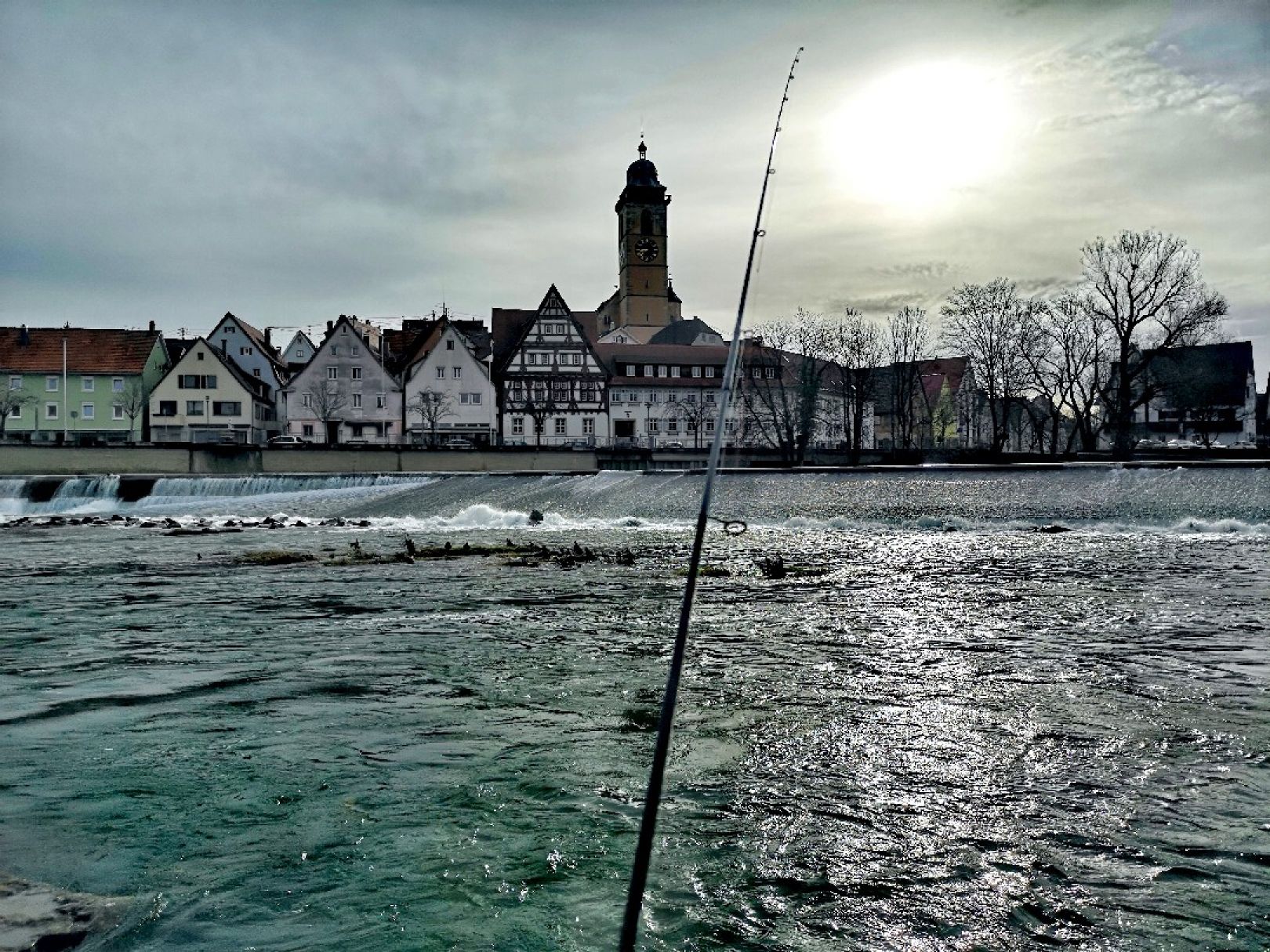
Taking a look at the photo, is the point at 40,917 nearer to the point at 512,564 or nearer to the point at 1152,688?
the point at 1152,688

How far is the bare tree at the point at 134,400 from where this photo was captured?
71.9m

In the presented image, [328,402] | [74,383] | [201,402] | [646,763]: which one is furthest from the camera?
[74,383]

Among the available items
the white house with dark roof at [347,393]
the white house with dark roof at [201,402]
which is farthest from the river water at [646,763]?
the white house with dark roof at [201,402]

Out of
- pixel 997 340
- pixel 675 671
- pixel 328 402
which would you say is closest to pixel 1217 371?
pixel 997 340

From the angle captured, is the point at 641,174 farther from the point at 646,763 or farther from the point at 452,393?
the point at 646,763

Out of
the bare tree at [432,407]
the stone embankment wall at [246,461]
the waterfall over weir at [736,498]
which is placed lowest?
the waterfall over weir at [736,498]

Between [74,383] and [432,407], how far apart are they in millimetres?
27154

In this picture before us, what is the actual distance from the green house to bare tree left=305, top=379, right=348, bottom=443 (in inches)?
473

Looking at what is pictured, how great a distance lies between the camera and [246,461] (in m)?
48.1

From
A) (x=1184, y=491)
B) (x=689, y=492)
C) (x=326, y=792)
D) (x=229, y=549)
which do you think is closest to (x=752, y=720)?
(x=326, y=792)

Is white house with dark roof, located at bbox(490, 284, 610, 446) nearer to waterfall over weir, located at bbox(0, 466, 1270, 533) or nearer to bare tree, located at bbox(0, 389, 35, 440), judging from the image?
bare tree, located at bbox(0, 389, 35, 440)

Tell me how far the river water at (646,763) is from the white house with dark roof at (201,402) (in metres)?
64.1

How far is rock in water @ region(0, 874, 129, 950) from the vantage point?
2.87 metres

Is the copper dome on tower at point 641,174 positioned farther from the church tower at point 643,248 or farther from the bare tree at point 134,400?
the bare tree at point 134,400
